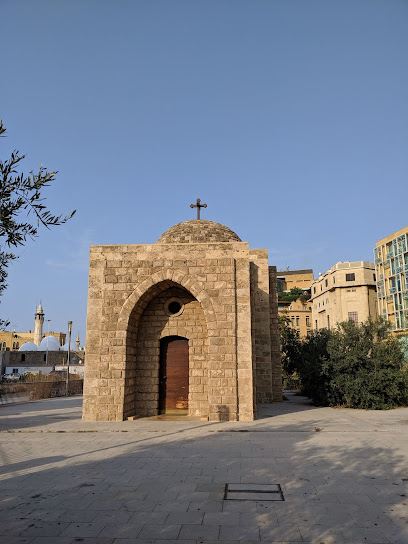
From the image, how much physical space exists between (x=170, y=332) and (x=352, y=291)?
137 ft

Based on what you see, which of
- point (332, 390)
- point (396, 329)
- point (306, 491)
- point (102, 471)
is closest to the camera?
point (306, 491)

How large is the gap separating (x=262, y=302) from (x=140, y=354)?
5.27 meters

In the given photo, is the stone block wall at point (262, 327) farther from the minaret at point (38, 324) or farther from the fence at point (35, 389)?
the minaret at point (38, 324)

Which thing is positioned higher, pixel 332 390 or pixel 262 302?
pixel 262 302

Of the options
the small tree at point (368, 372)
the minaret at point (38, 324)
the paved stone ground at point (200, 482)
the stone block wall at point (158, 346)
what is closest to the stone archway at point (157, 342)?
the stone block wall at point (158, 346)

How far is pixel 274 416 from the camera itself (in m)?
12.0

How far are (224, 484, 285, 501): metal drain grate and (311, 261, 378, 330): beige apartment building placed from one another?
4516cm

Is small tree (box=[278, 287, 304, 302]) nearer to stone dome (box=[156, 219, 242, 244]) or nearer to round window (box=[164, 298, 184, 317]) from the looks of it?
stone dome (box=[156, 219, 242, 244])

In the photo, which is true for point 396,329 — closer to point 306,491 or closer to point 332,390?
point 332,390

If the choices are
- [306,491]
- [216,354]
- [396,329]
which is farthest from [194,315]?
[396,329]

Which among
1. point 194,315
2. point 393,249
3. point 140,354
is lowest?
point 140,354

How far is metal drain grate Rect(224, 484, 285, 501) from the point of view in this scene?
509 centimetres

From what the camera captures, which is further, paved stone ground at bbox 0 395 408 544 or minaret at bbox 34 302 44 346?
minaret at bbox 34 302 44 346

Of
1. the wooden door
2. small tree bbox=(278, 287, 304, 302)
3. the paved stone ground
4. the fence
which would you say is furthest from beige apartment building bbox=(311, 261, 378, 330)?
the paved stone ground
